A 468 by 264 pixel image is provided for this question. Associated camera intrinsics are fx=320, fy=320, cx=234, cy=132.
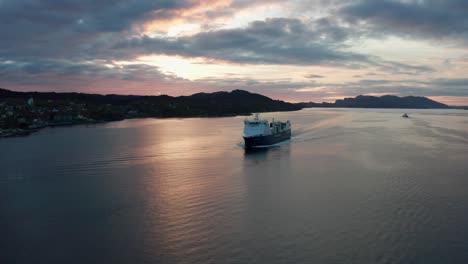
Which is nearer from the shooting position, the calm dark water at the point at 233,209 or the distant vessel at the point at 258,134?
the calm dark water at the point at 233,209

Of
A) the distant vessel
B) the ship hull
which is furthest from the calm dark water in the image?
the distant vessel

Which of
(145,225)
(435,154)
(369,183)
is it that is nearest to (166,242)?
(145,225)

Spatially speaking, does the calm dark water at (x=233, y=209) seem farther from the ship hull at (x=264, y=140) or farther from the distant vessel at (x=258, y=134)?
the distant vessel at (x=258, y=134)

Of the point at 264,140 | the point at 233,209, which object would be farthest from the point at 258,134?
the point at 233,209

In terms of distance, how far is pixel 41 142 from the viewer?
61312 millimetres

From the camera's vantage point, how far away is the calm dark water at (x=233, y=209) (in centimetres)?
1702

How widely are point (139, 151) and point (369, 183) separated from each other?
35407 mm

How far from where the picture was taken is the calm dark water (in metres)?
17.0

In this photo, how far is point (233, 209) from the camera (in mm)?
23766

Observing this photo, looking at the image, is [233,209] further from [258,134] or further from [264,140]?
[264,140]

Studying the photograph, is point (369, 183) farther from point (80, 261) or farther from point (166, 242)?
point (80, 261)

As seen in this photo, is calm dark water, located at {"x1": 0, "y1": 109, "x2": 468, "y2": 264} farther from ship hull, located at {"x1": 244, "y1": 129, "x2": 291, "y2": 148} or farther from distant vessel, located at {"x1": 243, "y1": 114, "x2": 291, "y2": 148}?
distant vessel, located at {"x1": 243, "y1": 114, "x2": 291, "y2": 148}

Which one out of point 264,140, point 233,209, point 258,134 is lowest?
point 233,209

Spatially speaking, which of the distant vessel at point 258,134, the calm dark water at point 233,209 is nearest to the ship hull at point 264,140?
the distant vessel at point 258,134
